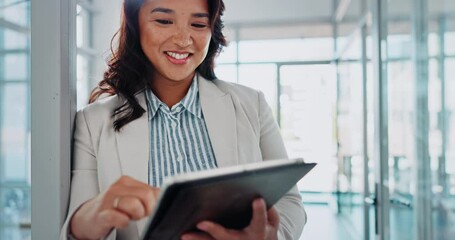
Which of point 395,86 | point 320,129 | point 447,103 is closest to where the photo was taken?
point 447,103

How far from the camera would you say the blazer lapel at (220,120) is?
986 millimetres

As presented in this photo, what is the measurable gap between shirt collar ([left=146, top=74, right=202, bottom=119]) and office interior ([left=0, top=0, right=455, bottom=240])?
15 cm

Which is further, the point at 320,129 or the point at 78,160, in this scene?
the point at 320,129

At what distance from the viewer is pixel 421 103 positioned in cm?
218

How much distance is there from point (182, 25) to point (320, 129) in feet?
20.9

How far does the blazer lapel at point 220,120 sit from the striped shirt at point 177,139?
0.07 ft

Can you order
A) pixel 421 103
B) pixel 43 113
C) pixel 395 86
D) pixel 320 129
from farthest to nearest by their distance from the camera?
pixel 320 129 → pixel 395 86 → pixel 421 103 → pixel 43 113

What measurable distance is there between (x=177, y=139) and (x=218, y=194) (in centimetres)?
42

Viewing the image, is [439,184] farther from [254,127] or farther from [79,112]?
[79,112]

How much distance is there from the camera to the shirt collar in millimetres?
1011

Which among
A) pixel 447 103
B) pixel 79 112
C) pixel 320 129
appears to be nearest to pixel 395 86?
pixel 447 103

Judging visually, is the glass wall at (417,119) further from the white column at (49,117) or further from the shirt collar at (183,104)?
the white column at (49,117)

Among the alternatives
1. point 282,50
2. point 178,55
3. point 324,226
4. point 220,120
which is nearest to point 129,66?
point 178,55

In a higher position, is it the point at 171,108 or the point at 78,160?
the point at 171,108
